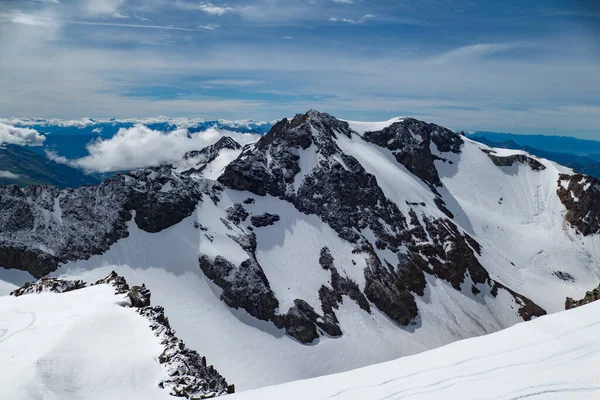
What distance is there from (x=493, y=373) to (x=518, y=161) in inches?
7792

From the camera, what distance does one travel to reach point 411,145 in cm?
16550

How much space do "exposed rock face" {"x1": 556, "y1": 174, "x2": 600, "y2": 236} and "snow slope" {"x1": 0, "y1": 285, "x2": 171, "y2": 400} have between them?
17650cm

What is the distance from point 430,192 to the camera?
153 m

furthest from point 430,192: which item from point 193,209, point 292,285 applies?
point 193,209

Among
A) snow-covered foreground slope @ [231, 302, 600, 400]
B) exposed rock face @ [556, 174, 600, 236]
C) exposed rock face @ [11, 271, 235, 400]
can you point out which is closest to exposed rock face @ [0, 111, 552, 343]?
exposed rock face @ [556, 174, 600, 236]

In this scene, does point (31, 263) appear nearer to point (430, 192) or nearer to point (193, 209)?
point (193, 209)

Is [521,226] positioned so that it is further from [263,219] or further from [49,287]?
[49,287]

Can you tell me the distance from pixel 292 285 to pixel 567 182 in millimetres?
144967

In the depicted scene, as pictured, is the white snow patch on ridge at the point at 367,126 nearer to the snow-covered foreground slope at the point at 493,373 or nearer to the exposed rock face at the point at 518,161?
the exposed rock face at the point at 518,161

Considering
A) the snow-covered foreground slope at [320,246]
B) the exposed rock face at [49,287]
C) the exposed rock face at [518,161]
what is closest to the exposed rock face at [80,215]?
the snow-covered foreground slope at [320,246]

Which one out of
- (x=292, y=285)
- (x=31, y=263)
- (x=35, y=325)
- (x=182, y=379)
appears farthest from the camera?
(x=292, y=285)

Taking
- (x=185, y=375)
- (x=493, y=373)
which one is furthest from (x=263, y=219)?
(x=493, y=373)

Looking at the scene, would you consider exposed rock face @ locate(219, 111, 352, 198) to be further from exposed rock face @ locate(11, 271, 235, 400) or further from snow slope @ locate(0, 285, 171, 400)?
snow slope @ locate(0, 285, 171, 400)

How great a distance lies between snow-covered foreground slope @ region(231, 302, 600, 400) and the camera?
38.1 feet
